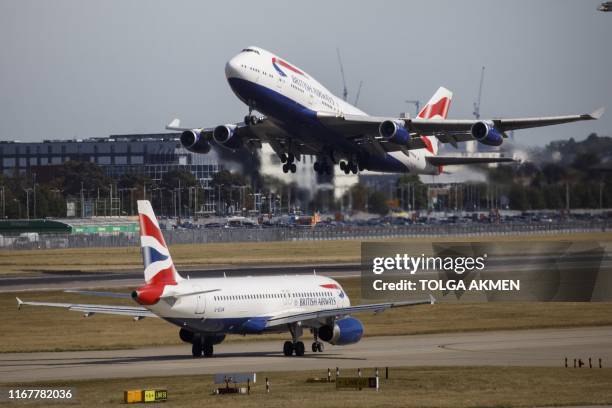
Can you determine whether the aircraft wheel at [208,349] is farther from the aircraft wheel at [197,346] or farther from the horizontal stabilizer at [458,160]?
the horizontal stabilizer at [458,160]

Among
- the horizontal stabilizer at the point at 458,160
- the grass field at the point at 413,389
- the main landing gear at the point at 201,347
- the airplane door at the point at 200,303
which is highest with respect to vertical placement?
the horizontal stabilizer at the point at 458,160

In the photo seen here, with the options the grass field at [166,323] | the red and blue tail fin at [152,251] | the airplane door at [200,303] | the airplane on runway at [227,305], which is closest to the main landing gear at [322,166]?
the grass field at [166,323]

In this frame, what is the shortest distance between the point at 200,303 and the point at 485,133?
2717cm

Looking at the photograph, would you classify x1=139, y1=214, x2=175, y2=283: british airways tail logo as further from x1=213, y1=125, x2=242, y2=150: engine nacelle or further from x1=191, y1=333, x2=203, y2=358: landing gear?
x1=213, y1=125, x2=242, y2=150: engine nacelle

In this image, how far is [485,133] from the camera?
73125mm

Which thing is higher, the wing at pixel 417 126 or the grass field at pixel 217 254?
the wing at pixel 417 126

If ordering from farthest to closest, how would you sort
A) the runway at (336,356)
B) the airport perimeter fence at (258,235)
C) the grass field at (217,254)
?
the airport perimeter fence at (258,235) < the grass field at (217,254) < the runway at (336,356)

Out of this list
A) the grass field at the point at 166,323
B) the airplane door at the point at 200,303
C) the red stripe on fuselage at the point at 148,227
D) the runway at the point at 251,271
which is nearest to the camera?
the red stripe on fuselage at the point at 148,227

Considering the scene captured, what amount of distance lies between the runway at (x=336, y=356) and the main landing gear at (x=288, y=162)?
2098 centimetres

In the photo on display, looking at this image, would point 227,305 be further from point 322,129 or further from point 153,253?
point 322,129

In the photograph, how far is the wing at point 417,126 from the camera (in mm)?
74750

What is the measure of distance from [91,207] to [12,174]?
52.2ft

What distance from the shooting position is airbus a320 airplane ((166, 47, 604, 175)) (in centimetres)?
7200

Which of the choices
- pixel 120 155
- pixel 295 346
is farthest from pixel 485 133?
pixel 120 155
